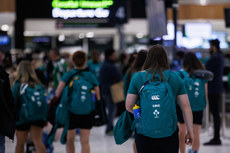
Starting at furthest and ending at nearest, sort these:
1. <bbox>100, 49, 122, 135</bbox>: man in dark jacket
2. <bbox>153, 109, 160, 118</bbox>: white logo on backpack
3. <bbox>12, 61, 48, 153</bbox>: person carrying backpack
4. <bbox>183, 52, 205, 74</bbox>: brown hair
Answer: <bbox>100, 49, 122, 135</bbox>: man in dark jacket < <bbox>183, 52, 205, 74</bbox>: brown hair < <bbox>12, 61, 48, 153</bbox>: person carrying backpack < <bbox>153, 109, 160, 118</bbox>: white logo on backpack

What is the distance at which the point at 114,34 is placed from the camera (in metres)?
24.6

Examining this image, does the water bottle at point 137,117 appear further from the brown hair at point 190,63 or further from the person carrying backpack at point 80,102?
the brown hair at point 190,63

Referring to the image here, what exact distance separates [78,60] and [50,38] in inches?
777

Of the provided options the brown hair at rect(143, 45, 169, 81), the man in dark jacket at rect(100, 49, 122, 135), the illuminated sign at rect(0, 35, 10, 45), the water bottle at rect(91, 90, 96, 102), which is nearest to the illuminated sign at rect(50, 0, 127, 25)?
the man in dark jacket at rect(100, 49, 122, 135)

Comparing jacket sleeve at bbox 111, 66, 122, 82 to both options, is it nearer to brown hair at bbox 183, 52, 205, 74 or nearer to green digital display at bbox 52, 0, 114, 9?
green digital display at bbox 52, 0, 114, 9

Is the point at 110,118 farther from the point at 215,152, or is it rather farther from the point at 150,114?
the point at 150,114

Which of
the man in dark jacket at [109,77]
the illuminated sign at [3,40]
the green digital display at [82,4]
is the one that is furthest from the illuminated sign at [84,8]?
the illuminated sign at [3,40]

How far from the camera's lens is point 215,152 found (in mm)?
7445

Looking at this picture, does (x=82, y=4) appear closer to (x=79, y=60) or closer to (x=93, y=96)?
(x=79, y=60)

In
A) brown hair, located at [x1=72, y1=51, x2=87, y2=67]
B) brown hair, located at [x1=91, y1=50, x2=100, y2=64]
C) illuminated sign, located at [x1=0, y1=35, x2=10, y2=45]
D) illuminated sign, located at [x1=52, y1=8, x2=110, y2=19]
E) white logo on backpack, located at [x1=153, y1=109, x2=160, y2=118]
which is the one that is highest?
illuminated sign, located at [x1=52, y1=8, x2=110, y2=19]

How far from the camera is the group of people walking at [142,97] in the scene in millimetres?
3721

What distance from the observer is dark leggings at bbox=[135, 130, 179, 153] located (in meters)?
3.75

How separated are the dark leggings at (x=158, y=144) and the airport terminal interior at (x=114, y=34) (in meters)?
2.24

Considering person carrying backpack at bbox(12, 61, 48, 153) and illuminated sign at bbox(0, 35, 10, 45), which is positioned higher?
illuminated sign at bbox(0, 35, 10, 45)
